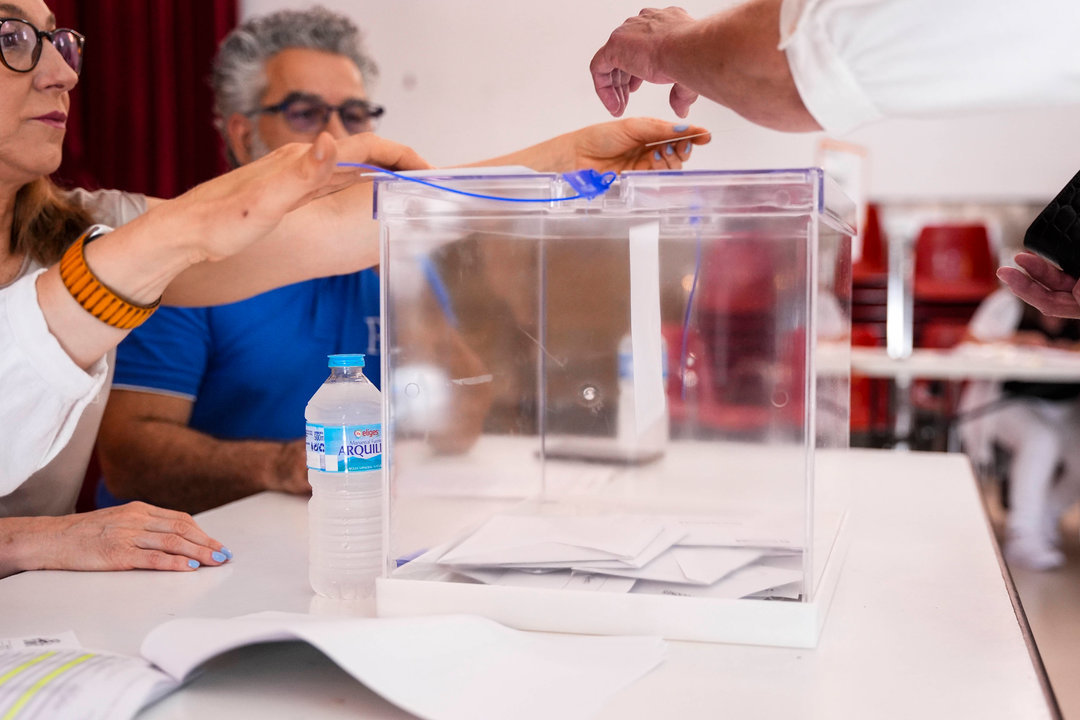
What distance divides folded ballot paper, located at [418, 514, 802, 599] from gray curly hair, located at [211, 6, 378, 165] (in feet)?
Answer: 5.20

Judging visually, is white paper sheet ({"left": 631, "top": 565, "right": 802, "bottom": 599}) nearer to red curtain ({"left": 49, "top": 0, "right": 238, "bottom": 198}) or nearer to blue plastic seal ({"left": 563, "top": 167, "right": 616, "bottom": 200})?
blue plastic seal ({"left": 563, "top": 167, "right": 616, "bottom": 200})

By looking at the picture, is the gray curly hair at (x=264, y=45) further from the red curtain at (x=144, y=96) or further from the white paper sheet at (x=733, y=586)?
the white paper sheet at (x=733, y=586)

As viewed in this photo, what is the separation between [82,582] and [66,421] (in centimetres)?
17

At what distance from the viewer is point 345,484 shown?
3.12ft

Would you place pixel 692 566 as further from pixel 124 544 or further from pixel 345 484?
pixel 124 544

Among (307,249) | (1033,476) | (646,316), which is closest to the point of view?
(646,316)

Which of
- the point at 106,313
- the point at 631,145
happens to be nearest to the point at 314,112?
the point at 631,145

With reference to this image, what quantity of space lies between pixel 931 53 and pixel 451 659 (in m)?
0.57

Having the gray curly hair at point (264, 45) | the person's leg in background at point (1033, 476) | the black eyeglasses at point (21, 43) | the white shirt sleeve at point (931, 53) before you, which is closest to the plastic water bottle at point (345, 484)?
the white shirt sleeve at point (931, 53)

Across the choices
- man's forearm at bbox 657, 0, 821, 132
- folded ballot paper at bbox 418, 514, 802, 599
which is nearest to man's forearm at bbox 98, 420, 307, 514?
folded ballot paper at bbox 418, 514, 802, 599

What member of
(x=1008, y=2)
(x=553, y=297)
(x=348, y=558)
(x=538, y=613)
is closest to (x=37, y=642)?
(x=348, y=558)

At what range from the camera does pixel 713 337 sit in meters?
1.10

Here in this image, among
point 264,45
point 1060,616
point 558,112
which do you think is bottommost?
point 1060,616

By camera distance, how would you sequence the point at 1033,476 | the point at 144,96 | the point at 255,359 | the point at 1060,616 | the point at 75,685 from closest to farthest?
1. the point at 75,685
2. the point at 255,359
3. the point at 1060,616
4. the point at 144,96
5. the point at 1033,476
